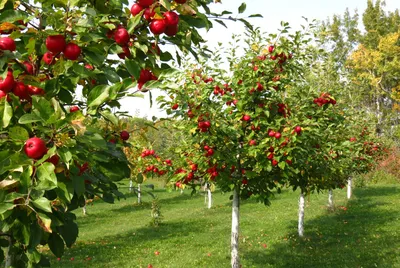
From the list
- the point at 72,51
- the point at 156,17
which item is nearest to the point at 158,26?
the point at 156,17

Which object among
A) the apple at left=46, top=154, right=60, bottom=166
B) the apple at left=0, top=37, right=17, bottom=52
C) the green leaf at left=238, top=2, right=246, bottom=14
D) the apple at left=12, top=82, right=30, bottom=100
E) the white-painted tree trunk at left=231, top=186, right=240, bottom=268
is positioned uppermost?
the green leaf at left=238, top=2, right=246, bottom=14

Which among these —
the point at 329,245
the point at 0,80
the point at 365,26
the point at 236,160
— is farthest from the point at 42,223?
the point at 365,26

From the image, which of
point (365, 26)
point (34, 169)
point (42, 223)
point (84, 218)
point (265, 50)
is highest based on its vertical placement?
point (365, 26)

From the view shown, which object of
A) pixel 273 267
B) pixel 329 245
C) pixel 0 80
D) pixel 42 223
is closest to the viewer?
pixel 42 223

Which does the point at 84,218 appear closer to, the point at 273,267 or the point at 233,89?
the point at 273,267

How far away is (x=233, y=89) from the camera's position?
7105 millimetres

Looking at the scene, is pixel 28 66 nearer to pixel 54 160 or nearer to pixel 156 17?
pixel 54 160

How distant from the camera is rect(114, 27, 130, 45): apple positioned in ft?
6.33

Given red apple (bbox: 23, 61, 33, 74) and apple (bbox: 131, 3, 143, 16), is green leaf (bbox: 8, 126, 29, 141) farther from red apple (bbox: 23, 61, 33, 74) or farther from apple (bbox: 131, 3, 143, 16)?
apple (bbox: 131, 3, 143, 16)

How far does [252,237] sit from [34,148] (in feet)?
40.4

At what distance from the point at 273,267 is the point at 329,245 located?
2.89 m

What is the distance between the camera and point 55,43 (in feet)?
5.91

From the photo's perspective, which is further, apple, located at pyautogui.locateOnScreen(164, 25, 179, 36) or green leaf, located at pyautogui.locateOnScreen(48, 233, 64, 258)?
green leaf, located at pyautogui.locateOnScreen(48, 233, 64, 258)

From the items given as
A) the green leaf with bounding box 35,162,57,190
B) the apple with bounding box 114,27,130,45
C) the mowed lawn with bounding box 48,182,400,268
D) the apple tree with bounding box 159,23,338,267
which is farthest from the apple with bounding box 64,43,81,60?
the mowed lawn with bounding box 48,182,400,268
